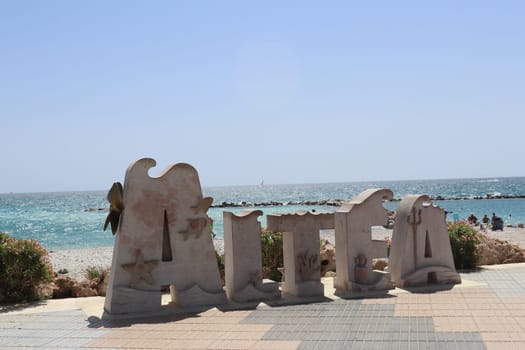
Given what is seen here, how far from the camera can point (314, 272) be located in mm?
14516

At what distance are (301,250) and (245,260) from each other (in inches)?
58.6

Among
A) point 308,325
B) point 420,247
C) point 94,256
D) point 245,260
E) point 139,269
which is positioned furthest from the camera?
point 94,256

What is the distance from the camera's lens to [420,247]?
51.2 ft

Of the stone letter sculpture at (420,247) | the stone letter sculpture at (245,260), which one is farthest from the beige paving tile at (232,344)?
the stone letter sculpture at (420,247)

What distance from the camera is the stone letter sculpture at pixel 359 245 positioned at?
14784 millimetres

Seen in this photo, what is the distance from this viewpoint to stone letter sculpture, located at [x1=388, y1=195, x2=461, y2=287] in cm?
1540

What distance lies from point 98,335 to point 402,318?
604 centimetres

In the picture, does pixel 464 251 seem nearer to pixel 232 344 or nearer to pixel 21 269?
pixel 232 344

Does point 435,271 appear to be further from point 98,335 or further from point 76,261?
point 76,261

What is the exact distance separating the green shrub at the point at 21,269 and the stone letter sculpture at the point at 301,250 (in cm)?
591

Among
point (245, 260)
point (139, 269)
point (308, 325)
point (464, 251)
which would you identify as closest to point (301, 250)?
point (245, 260)

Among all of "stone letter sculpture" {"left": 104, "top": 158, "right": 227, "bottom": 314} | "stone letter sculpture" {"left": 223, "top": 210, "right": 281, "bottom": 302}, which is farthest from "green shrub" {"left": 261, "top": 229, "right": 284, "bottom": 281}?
"stone letter sculpture" {"left": 104, "top": 158, "right": 227, "bottom": 314}

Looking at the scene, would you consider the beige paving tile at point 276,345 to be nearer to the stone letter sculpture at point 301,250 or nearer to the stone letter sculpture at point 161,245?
the stone letter sculpture at point 161,245

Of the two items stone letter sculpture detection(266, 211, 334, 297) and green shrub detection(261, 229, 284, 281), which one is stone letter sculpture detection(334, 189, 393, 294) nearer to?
stone letter sculpture detection(266, 211, 334, 297)
